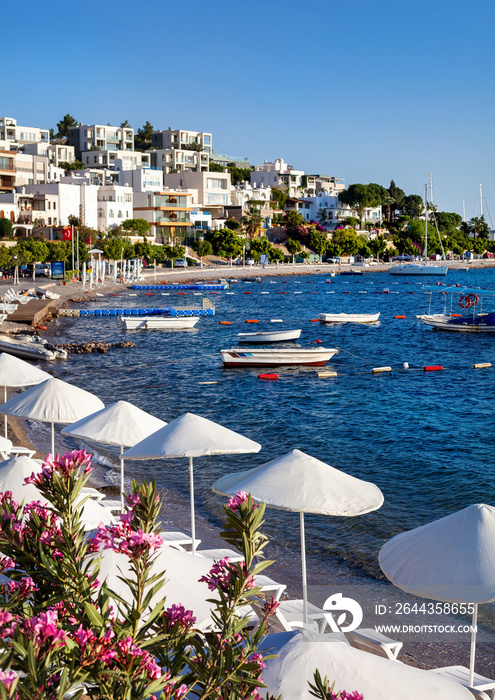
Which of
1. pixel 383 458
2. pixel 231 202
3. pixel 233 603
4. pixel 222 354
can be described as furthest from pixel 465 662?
pixel 231 202

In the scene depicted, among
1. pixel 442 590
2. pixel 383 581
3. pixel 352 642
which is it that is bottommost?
pixel 383 581

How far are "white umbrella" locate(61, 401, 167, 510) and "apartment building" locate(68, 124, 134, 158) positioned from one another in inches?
5526

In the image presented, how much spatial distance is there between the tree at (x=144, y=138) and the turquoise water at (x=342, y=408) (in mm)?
111988

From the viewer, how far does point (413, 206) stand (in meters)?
188

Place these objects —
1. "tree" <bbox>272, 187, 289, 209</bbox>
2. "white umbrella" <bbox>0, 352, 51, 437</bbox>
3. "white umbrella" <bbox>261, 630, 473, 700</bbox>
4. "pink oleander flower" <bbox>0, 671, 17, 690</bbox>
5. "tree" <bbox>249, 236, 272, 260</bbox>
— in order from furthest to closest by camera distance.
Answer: "tree" <bbox>272, 187, 289, 209</bbox>
"tree" <bbox>249, 236, 272, 260</bbox>
"white umbrella" <bbox>0, 352, 51, 437</bbox>
"white umbrella" <bbox>261, 630, 473, 700</bbox>
"pink oleander flower" <bbox>0, 671, 17, 690</bbox>

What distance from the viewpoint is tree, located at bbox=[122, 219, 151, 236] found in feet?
356

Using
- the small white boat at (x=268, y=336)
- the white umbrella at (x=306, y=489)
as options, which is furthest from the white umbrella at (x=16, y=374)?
the small white boat at (x=268, y=336)

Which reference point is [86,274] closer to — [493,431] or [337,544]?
[493,431]

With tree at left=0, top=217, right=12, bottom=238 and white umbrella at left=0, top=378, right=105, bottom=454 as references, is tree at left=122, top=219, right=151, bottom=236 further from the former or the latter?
white umbrella at left=0, top=378, right=105, bottom=454

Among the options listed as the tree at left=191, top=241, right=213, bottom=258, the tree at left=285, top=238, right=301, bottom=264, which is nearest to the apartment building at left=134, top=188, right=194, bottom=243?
the tree at left=191, top=241, right=213, bottom=258

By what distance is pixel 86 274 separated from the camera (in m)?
84.2

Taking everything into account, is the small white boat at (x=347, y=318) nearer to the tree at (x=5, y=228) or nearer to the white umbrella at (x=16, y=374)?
the white umbrella at (x=16, y=374)

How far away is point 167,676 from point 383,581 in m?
10.5

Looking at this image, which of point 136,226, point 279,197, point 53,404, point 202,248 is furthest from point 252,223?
point 53,404
